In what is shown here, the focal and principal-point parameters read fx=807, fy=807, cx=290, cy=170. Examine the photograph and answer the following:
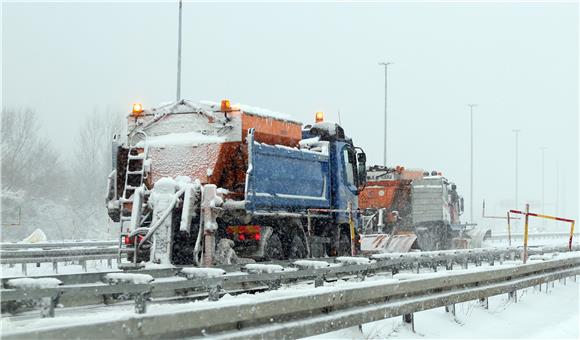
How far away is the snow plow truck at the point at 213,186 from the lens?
41.7 feet

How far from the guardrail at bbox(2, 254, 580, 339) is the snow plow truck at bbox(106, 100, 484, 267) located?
185 inches

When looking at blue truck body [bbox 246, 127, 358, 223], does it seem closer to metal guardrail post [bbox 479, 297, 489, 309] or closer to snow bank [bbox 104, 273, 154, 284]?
metal guardrail post [bbox 479, 297, 489, 309]

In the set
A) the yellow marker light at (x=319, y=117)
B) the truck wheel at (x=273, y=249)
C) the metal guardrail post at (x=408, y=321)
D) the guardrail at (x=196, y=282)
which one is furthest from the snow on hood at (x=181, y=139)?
the metal guardrail post at (x=408, y=321)

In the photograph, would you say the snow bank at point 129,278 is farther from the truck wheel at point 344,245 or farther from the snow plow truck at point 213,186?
the truck wheel at point 344,245

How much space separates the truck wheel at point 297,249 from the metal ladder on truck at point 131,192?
311 cm

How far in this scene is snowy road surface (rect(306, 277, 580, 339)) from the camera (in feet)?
26.9

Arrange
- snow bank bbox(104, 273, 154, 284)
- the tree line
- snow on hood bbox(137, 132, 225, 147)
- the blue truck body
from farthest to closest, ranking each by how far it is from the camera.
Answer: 1. the tree line
2. snow on hood bbox(137, 132, 225, 147)
3. the blue truck body
4. snow bank bbox(104, 273, 154, 284)

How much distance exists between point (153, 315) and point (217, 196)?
316 inches

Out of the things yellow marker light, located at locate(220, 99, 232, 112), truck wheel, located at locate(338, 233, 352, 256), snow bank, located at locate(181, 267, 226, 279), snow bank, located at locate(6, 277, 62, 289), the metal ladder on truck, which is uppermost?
yellow marker light, located at locate(220, 99, 232, 112)

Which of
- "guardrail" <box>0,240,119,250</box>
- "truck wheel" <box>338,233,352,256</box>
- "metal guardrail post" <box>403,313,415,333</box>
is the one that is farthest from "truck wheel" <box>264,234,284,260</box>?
"guardrail" <box>0,240,119,250</box>

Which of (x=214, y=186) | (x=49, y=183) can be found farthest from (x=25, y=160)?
(x=214, y=186)

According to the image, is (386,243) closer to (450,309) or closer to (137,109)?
(137,109)

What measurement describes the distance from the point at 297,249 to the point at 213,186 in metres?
3.08

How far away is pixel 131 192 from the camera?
551 inches
